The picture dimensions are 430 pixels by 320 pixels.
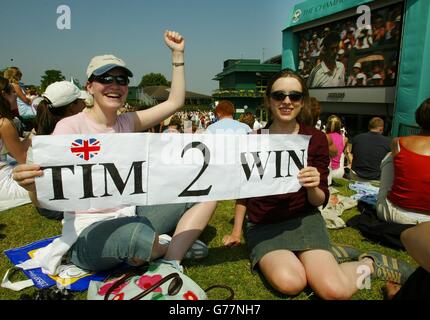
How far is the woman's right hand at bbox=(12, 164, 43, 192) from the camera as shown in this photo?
194 centimetres

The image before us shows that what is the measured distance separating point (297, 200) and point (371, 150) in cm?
427

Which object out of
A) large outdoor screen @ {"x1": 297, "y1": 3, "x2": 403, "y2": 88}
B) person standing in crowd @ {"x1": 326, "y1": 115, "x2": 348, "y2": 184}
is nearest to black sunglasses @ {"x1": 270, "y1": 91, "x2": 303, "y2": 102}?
person standing in crowd @ {"x1": 326, "y1": 115, "x2": 348, "y2": 184}

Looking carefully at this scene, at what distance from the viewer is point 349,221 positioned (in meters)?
4.06

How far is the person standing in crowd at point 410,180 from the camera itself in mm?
3178

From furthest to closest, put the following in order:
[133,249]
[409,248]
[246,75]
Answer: [246,75] < [133,249] < [409,248]

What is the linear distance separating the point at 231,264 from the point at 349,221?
1.99 metres

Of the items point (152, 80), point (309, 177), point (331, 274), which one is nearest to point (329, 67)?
point (309, 177)

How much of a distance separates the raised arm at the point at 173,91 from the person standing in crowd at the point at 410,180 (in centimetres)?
256

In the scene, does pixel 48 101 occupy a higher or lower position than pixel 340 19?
lower

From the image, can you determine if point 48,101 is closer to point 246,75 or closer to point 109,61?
point 109,61

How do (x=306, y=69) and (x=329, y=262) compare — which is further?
(x=306, y=69)

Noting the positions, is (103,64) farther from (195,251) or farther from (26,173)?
(195,251)

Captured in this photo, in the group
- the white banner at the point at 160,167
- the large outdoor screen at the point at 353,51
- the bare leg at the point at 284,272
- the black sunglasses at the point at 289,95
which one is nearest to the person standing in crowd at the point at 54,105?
the white banner at the point at 160,167
